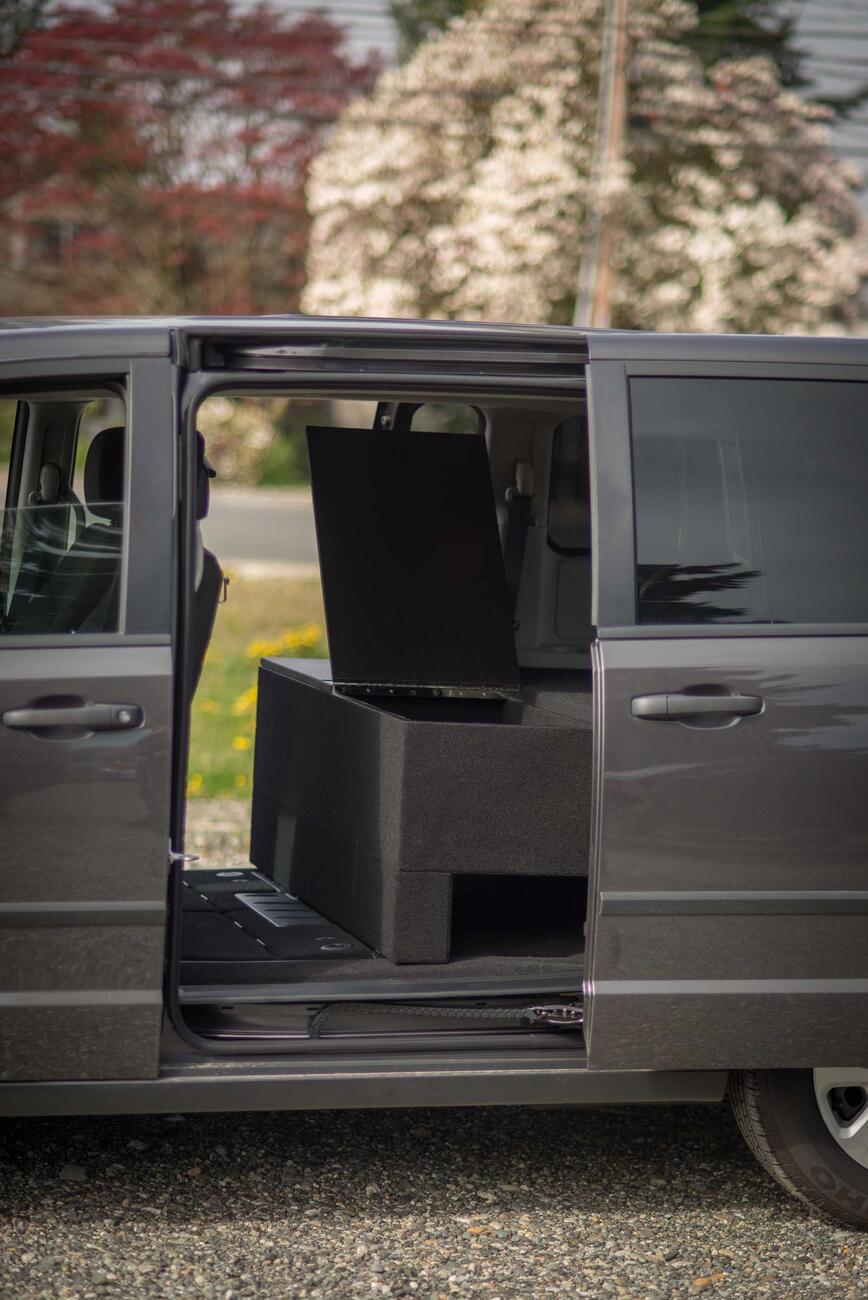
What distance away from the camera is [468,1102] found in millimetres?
3213

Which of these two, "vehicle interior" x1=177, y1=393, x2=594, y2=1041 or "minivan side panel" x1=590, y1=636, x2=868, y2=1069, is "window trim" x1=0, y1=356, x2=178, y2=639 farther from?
"minivan side panel" x1=590, y1=636, x2=868, y2=1069

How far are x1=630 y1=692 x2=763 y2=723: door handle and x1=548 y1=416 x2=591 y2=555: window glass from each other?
1620 mm

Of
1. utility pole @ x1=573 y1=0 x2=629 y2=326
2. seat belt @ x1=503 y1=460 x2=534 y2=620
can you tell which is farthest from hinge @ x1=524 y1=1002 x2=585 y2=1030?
utility pole @ x1=573 y1=0 x2=629 y2=326

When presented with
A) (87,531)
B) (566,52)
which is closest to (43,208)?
(566,52)

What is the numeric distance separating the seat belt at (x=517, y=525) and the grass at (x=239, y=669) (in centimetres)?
197

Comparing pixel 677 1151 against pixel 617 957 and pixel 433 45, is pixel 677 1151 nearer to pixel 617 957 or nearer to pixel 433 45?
pixel 617 957

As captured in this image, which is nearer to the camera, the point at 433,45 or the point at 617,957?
the point at 617,957

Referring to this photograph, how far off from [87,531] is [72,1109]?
1215 mm

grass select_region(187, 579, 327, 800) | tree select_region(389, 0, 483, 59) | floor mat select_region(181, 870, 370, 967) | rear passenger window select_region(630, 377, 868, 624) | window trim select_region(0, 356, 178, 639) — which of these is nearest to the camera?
window trim select_region(0, 356, 178, 639)

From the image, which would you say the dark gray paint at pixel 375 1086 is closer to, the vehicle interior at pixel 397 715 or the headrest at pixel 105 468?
the vehicle interior at pixel 397 715

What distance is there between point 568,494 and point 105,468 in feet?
5.90

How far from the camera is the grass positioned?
7.97 metres

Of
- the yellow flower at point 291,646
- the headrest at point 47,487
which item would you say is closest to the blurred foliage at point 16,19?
the yellow flower at point 291,646

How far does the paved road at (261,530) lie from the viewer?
18.6 metres
